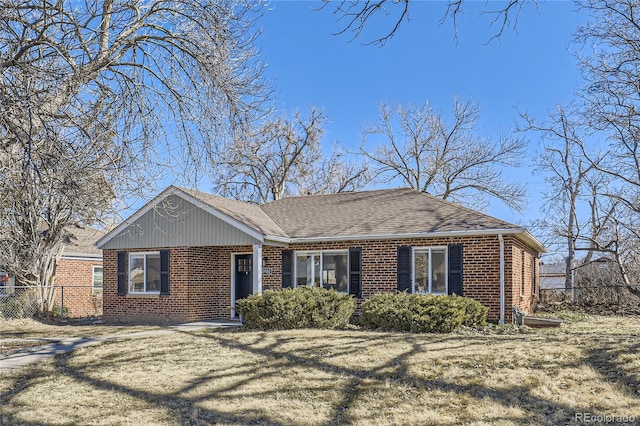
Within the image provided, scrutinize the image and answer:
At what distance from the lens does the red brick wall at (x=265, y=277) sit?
1502cm

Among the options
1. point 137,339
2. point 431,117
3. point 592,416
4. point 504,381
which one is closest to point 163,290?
point 137,339

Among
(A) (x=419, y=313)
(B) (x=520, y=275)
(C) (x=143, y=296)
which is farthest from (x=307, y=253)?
(B) (x=520, y=275)

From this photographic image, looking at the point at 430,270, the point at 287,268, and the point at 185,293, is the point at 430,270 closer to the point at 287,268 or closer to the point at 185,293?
the point at 287,268

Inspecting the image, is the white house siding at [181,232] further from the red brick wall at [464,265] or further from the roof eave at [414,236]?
the red brick wall at [464,265]

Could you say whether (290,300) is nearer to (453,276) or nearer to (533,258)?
(453,276)

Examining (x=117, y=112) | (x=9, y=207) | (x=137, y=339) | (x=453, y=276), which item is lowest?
(x=137, y=339)

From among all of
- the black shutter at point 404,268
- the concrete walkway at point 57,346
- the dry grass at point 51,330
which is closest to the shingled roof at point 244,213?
the concrete walkway at point 57,346

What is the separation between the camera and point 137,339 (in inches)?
504

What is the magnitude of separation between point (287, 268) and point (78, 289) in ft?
39.2

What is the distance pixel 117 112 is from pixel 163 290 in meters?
9.12

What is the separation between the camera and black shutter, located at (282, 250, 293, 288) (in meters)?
17.4

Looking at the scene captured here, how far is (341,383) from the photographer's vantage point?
8539 millimetres

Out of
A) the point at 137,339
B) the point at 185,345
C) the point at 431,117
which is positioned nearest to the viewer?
the point at 185,345

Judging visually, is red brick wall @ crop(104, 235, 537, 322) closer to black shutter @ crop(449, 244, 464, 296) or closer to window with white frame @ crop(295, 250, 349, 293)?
black shutter @ crop(449, 244, 464, 296)
